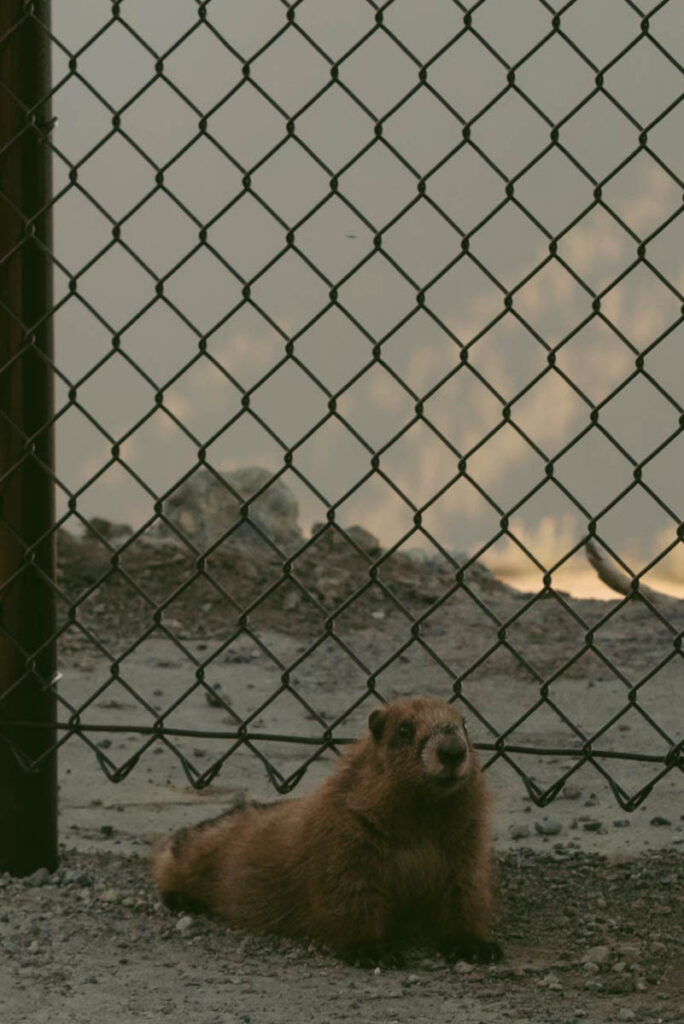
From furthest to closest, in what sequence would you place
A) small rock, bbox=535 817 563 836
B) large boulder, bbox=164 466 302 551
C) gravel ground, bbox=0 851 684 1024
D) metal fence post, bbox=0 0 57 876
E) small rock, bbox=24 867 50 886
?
1. large boulder, bbox=164 466 302 551
2. small rock, bbox=535 817 563 836
3. small rock, bbox=24 867 50 886
4. metal fence post, bbox=0 0 57 876
5. gravel ground, bbox=0 851 684 1024

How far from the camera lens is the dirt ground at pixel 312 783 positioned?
3654 mm

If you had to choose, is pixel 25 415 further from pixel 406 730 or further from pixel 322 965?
pixel 322 965

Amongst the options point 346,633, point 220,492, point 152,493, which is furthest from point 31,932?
point 220,492

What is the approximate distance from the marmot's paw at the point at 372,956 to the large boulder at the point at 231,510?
23.2ft

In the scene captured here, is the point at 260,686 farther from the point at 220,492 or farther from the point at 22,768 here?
the point at 22,768

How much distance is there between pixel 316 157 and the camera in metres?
4.09

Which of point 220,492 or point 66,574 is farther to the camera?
point 220,492

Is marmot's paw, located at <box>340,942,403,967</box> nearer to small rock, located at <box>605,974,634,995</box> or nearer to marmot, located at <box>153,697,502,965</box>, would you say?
marmot, located at <box>153,697,502,965</box>

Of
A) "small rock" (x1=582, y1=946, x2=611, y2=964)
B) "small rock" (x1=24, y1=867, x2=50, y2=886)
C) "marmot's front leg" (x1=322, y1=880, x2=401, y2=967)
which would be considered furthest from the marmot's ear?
"small rock" (x1=24, y1=867, x2=50, y2=886)

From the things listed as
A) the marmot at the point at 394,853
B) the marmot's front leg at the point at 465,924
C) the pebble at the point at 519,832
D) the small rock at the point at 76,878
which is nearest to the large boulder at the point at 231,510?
the pebble at the point at 519,832

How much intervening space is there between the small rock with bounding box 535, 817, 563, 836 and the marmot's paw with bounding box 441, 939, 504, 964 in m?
1.27

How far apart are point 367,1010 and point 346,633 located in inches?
237

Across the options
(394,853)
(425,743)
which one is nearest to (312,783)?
(394,853)

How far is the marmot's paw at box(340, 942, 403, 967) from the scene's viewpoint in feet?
12.9
